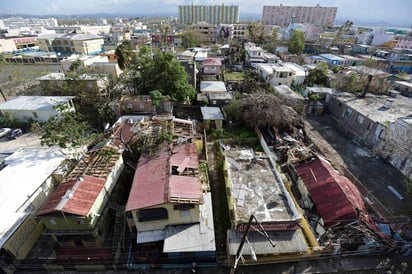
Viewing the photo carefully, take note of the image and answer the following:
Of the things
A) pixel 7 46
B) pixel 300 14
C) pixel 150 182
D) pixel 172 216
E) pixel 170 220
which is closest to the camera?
pixel 172 216

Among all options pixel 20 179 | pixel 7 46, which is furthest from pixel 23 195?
pixel 7 46

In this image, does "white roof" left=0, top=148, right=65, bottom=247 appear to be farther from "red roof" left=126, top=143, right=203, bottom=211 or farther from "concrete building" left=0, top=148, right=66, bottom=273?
"red roof" left=126, top=143, right=203, bottom=211

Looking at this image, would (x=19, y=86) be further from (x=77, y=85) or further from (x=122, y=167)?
(x=122, y=167)

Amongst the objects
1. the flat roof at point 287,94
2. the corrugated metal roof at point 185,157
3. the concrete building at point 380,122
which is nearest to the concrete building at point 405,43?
the concrete building at point 380,122

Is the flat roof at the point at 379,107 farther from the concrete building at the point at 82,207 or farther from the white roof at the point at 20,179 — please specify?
the white roof at the point at 20,179

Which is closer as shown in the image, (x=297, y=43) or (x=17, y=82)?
(x=17, y=82)

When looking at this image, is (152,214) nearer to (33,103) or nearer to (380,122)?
(380,122)

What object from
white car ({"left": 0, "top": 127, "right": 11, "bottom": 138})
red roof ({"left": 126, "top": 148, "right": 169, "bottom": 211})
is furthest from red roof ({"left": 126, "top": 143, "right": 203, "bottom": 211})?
white car ({"left": 0, "top": 127, "right": 11, "bottom": 138})
